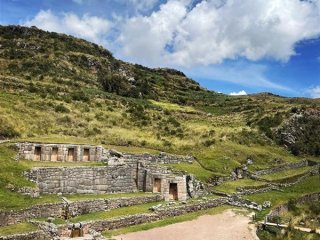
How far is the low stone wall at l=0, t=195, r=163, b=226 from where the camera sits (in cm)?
2298

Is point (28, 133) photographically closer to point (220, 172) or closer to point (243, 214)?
point (220, 172)

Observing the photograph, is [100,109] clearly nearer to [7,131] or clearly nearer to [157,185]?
[7,131]

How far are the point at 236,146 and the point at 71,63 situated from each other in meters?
52.2

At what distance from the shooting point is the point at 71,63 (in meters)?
91.9

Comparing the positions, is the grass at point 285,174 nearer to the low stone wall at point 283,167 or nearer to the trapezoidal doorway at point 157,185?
the low stone wall at point 283,167

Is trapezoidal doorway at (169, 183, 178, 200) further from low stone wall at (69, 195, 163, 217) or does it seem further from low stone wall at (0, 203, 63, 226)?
low stone wall at (0, 203, 63, 226)

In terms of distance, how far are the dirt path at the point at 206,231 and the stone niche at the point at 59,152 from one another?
10.2 metres

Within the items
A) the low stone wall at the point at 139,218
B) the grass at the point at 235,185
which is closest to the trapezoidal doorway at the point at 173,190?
the low stone wall at the point at 139,218

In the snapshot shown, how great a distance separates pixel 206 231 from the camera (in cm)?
2558

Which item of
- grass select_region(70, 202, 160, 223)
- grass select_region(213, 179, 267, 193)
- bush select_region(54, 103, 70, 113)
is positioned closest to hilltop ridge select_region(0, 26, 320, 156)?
bush select_region(54, 103, 70, 113)

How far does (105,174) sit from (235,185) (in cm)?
1149

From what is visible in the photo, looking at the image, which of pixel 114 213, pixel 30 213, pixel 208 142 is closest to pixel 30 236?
pixel 30 213

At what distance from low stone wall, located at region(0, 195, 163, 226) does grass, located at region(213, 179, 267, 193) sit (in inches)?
251

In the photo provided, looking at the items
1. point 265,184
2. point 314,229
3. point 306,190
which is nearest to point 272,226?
point 314,229
